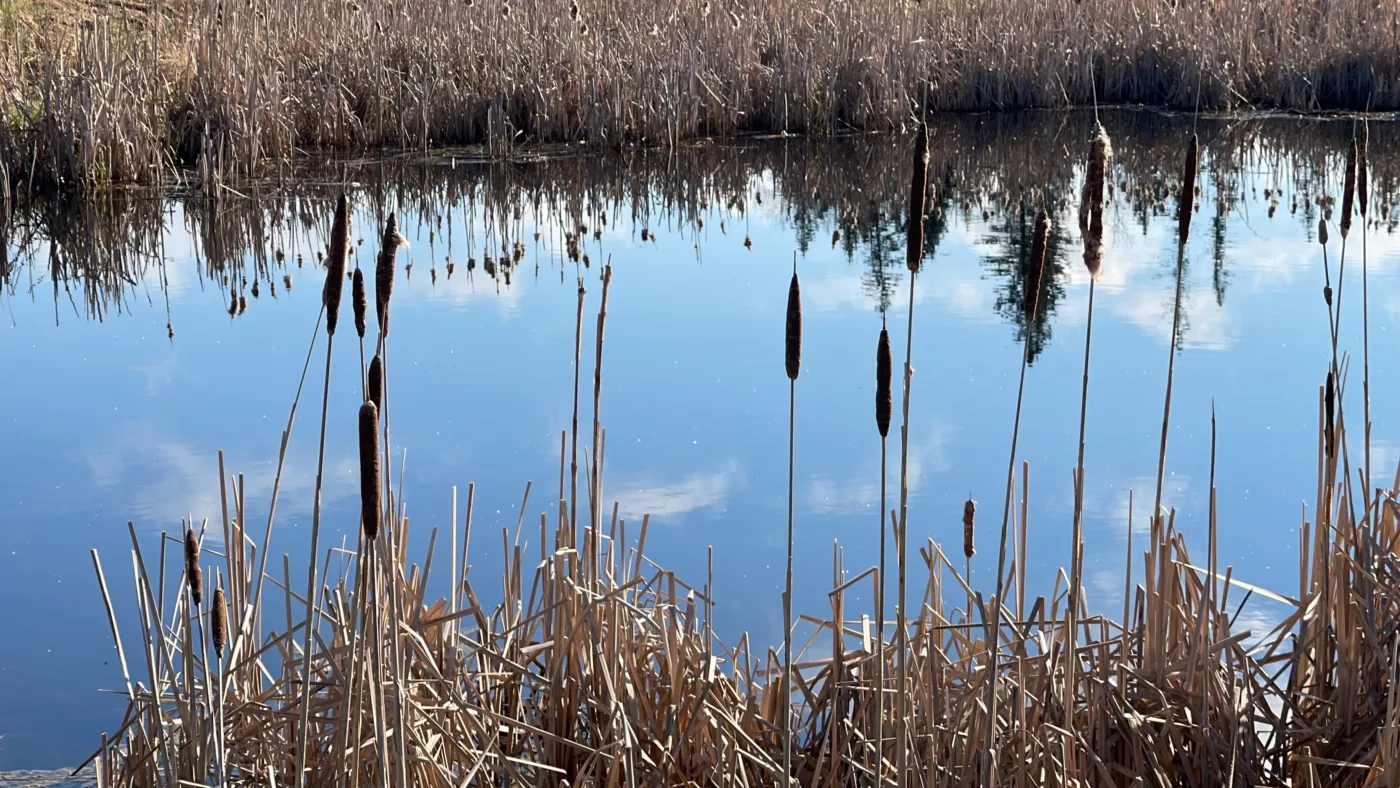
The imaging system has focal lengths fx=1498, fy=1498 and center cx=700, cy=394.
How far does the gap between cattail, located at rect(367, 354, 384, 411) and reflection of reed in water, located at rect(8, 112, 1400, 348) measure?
4.14 m

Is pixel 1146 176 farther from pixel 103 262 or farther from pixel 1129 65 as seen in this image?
pixel 103 262

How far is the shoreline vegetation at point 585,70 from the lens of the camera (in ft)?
24.7

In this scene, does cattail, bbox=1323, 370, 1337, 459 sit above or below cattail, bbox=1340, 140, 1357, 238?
below

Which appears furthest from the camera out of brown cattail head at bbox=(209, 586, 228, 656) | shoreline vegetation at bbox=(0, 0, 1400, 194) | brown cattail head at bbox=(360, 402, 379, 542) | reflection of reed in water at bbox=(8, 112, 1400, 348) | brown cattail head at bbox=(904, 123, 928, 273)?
shoreline vegetation at bbox=(0, 0, 1400, 194)

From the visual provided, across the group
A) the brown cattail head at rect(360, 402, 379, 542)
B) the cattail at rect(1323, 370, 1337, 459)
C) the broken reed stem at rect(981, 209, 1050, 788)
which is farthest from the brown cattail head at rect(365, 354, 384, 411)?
the cattail at rect(1323, 370, 1337, 459)

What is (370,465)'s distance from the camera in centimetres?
120

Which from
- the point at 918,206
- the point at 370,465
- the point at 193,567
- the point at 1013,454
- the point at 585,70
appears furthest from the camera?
the point at 585,70

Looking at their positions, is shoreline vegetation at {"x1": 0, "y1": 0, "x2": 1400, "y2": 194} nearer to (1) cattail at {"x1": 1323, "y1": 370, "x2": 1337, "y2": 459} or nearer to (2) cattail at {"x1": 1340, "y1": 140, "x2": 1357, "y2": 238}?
(2) cattail at {"x1": 1340, "y1": 140, "x2": 1357, "y2": 238}

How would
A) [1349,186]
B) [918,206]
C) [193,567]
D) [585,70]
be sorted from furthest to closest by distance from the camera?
[585,70]
[1349,186]
[193,567]
[918,206]

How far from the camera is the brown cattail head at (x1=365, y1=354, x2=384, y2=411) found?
1367 millimetres

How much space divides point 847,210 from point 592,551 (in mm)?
5784

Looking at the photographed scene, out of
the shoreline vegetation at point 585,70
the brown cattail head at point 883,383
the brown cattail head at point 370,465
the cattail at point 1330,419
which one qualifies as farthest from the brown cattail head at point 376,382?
the shoreline vegetation at point 585,70

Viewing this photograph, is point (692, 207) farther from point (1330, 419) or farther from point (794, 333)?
point (794, 333)

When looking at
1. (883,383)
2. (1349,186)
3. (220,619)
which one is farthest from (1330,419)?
(220,619)
